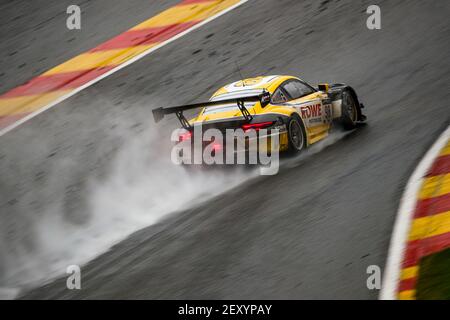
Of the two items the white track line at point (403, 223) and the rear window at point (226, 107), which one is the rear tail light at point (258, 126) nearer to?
the rear window at point (226, 107)

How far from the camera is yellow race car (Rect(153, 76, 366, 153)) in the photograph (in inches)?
380

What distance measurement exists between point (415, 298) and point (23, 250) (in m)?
4.40

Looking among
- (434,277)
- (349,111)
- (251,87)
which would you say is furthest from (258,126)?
(434,277)

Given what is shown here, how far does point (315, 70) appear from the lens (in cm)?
1391

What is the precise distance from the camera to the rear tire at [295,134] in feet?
32.3

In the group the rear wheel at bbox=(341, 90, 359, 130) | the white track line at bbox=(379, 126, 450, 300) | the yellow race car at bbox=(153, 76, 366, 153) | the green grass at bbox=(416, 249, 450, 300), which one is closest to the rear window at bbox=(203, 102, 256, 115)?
the yellow race car at bbox=(153, 76, 366, 153)

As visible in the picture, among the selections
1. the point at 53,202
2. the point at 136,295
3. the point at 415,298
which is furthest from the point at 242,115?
the point at 415,298

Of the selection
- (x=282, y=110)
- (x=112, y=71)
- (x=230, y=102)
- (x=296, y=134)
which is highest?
(x=112, y=71)

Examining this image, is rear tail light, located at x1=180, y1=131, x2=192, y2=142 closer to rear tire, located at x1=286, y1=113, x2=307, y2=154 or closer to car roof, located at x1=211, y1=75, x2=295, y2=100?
car roof, located at x1=211, y1=75, x2=295, y2=100

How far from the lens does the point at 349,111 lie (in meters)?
11.5

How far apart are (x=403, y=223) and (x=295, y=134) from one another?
2887mm

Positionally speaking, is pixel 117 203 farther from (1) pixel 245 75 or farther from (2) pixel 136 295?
(1) pixel 245 75

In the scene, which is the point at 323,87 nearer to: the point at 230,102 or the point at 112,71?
the point at 230,102
